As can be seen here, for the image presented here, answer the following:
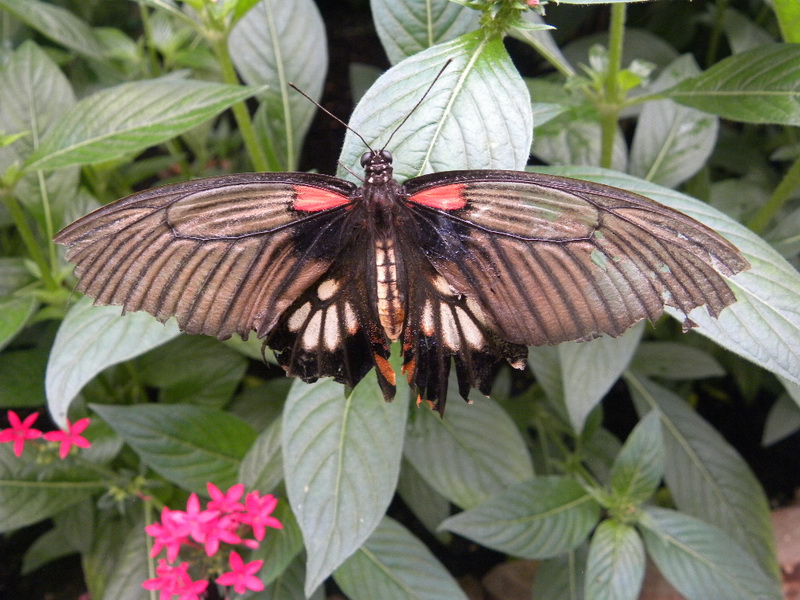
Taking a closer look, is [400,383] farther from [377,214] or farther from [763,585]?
[763,585]

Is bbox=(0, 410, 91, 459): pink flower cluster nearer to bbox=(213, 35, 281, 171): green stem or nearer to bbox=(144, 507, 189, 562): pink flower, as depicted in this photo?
bbox=(144, 507, 189, 562): pink flower

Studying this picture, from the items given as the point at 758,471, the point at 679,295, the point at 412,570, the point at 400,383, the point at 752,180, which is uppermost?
the point at 679,295

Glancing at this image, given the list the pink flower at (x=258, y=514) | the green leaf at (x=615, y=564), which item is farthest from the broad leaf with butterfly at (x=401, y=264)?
the green leaf at (x=615, y=564)

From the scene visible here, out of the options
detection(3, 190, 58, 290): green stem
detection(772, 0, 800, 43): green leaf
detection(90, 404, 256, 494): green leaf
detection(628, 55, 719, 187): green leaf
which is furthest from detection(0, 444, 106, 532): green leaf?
detection(772, 0, 800, 43): green leaf

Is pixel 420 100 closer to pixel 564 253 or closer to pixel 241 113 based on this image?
pixel 564 253

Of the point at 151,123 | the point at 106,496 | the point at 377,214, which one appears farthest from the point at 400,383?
the point at 106,496

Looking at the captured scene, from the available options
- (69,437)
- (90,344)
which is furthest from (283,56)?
(69,437)
